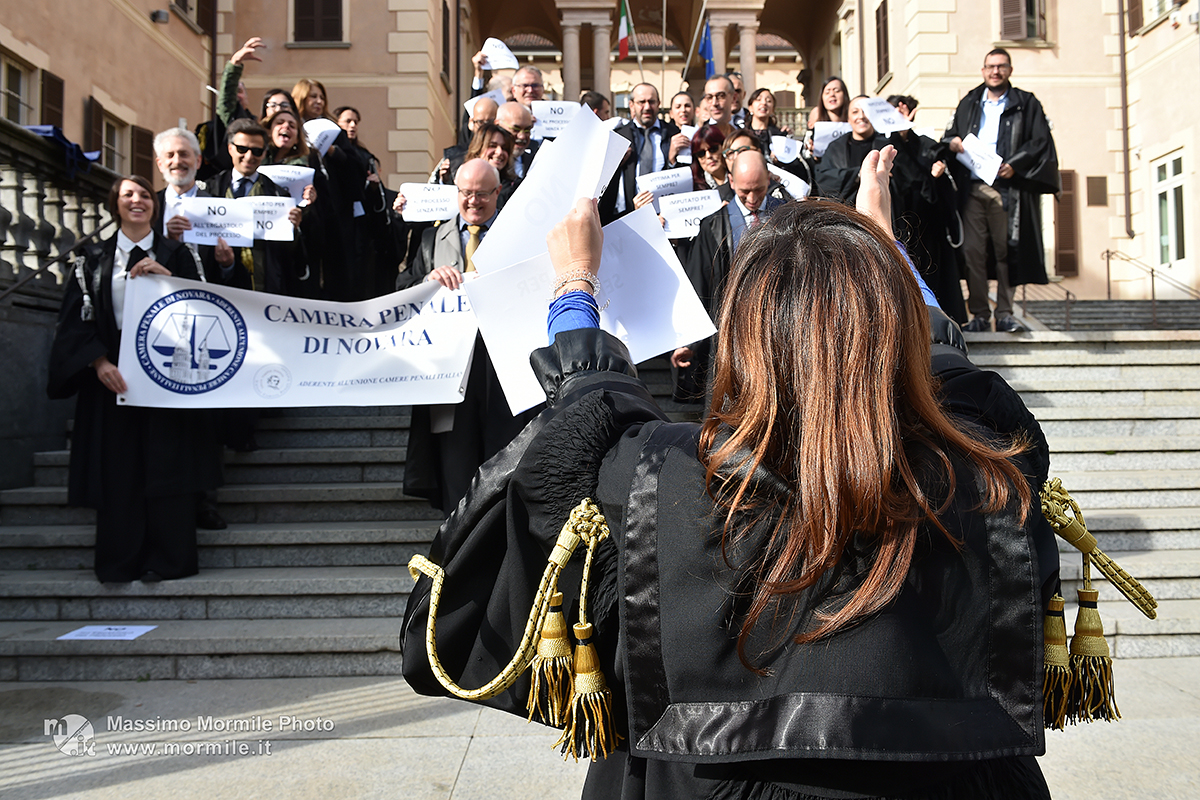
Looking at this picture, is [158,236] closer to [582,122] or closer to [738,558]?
[582,122]

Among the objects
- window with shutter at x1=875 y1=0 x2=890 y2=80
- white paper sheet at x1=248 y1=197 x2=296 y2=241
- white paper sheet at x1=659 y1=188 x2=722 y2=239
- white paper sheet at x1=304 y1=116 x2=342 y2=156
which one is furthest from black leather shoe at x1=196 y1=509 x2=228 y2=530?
window with shutter at x1=875 y1=0 x2=890 y2=80

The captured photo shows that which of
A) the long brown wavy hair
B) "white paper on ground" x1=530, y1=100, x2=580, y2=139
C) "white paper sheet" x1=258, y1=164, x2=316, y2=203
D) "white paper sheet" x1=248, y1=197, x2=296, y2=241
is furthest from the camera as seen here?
"white paper on ground" x1=530, y1=100, x2=580, y2=139

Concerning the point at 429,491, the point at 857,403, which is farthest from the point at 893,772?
the point at 429,491

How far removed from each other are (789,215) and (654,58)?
3988 cm

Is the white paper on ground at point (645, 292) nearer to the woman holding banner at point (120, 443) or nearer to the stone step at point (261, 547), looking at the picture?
the stone step at point (261, 547)

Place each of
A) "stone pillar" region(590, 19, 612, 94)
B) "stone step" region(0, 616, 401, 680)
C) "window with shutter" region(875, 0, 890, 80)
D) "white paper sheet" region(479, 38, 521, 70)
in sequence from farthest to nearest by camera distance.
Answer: "stone pillar" region(590, 19, 612, 94), "window with shutter" region(875, 0, 890, 80), "white paper sheet" region(479, 38, 521, 70), "stone step" region(0, 616, 401, 680)

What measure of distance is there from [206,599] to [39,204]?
4.19m

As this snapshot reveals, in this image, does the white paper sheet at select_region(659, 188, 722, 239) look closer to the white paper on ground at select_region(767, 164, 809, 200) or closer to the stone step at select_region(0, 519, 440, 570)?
the white paper on ground at select_region(767, 164, 809, 200)

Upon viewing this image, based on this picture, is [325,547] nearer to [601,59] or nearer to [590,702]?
[590,702]

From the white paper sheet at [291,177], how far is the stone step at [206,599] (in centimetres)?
274

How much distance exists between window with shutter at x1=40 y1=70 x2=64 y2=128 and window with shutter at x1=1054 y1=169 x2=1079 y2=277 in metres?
18.2

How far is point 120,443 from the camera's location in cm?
507

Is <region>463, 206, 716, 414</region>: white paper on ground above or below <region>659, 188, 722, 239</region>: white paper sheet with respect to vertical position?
below

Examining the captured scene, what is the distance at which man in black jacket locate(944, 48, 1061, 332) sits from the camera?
7758mm
